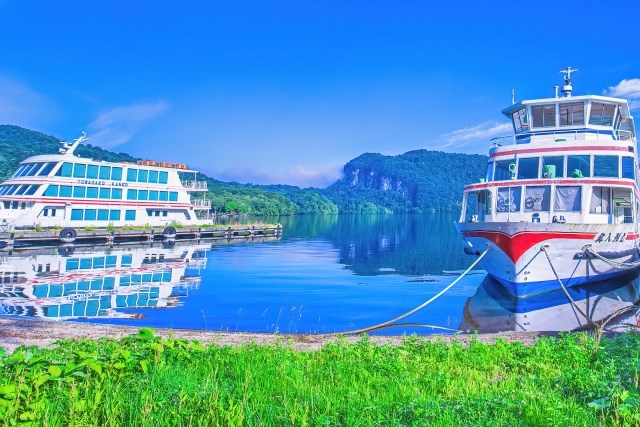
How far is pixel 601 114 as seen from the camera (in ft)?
78.5

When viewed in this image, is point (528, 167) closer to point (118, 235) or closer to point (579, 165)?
point (579, 165)

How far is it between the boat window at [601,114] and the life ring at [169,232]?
37142mm

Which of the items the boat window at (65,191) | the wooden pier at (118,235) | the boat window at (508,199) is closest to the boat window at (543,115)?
the boat window at (508,199)

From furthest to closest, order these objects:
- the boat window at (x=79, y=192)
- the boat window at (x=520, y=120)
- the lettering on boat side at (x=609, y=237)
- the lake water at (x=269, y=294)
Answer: the boat window at (x=79, y=192), the boat window at (x=520, y=120), the lettering on boat side at (x=609, y=237), the lake water at (x=269, y=294)

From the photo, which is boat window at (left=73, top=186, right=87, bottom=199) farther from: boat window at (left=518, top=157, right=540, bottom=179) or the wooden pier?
boat window at (left=518, top=157, right=540, bottom=179)

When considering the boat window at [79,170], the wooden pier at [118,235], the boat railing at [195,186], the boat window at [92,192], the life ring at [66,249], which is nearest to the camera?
the life ring at [66,249]

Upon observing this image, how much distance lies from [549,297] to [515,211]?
3756mm

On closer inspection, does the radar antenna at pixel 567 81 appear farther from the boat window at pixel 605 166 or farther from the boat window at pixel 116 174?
the boat window at pixel 116 174

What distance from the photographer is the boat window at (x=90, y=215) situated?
44812mm

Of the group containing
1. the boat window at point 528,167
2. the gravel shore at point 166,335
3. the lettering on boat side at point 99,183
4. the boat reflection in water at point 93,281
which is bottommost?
the boat reflection in water at point 93,281

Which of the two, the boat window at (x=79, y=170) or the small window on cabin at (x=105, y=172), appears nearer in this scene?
the boat window at (x=79, y=170)

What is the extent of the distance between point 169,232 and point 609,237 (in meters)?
38.8

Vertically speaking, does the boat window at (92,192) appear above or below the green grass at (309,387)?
above

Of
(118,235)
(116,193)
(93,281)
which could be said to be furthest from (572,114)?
(116,193)
